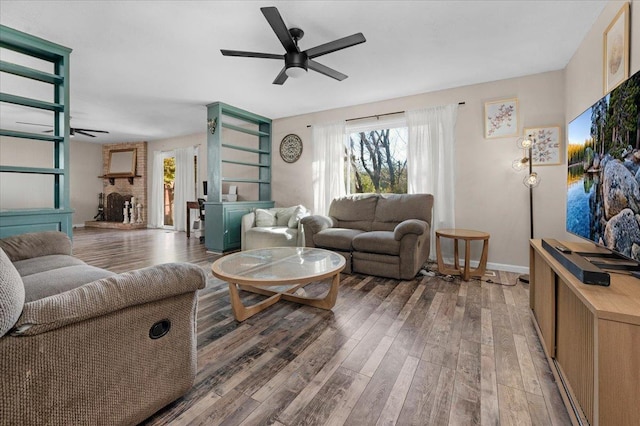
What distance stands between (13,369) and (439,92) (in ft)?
14.6

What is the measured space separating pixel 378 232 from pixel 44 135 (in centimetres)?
343

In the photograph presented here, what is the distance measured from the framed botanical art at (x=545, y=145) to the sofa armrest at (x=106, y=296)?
378 cm

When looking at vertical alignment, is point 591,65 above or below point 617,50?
above

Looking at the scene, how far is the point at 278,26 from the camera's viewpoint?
2021mm

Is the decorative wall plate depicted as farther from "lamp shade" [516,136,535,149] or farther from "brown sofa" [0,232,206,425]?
"brown sofa" [0,232,206,425]

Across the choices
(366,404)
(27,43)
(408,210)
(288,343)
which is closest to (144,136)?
(27,43)

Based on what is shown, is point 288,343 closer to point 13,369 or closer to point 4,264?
point 13,369

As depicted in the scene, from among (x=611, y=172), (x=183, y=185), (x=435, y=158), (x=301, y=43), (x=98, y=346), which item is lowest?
(x=98, y=346)

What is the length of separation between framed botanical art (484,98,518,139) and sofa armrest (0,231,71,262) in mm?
4522

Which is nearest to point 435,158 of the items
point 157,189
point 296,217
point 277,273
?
point 296,217

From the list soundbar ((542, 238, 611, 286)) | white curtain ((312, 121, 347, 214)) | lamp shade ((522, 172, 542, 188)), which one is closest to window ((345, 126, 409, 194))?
white curtain ((312, 121, 347, 214))

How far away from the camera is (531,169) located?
3104mm

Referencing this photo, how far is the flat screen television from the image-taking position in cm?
125

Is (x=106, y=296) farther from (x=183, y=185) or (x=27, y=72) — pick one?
(x=183, y=185)
